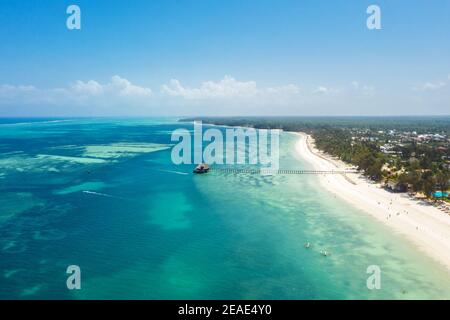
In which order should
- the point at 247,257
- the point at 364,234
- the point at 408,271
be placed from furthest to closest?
the point at 364,234 < the point at 247,257 < the point at 408,271

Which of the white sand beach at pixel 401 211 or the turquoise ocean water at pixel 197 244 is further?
the white sand beach at pixel 401 211

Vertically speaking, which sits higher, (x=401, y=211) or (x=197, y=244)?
(x=401, y=211)

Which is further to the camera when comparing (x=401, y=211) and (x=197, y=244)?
(x=401, y=211)
